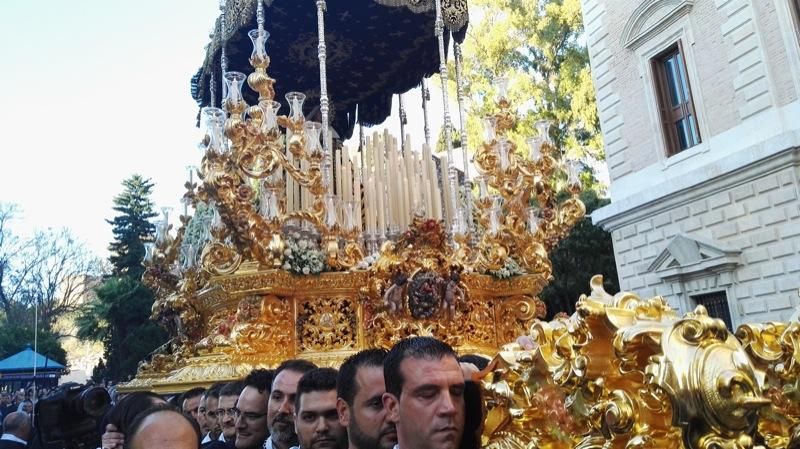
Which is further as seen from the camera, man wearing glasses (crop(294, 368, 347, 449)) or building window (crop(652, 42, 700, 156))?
building window (crop(652, 42, 700, 156))

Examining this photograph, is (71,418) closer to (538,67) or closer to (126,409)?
(126,409)

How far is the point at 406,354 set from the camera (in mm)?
2270

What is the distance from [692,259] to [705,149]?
2.37 m

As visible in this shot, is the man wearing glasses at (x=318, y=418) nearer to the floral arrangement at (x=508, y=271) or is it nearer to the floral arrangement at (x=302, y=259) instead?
the floral arrangement at (x=302, y=259)

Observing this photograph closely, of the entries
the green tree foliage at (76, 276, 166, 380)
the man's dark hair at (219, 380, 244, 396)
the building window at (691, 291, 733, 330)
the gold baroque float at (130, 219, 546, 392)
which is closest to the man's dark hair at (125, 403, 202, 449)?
the man's dark hair at (219, 380, 244, 396)

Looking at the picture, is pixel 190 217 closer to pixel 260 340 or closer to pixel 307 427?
pixel 260 340

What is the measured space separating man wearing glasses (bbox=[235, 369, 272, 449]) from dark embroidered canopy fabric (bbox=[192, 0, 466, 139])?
536 cm

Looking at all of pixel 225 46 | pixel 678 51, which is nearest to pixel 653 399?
pixel 225 46

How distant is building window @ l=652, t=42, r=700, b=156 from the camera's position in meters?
14.5

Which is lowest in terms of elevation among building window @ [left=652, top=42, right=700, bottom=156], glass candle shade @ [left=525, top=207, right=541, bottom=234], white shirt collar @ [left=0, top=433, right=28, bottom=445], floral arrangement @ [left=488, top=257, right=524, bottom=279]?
white shirt collar @ [left=0, top=433, right=28, bottom=445]

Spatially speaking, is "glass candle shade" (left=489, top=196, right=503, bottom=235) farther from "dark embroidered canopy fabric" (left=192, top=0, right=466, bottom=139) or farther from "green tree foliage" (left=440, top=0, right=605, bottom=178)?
"green tree foliage" (left=440, top=0, right=605, bottom=178)

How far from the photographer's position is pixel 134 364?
20.0 metres

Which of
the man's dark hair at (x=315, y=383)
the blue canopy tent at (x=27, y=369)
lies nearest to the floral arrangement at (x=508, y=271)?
the man's dark hair at (x=315, y=383)

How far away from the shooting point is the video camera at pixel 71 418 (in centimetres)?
437
